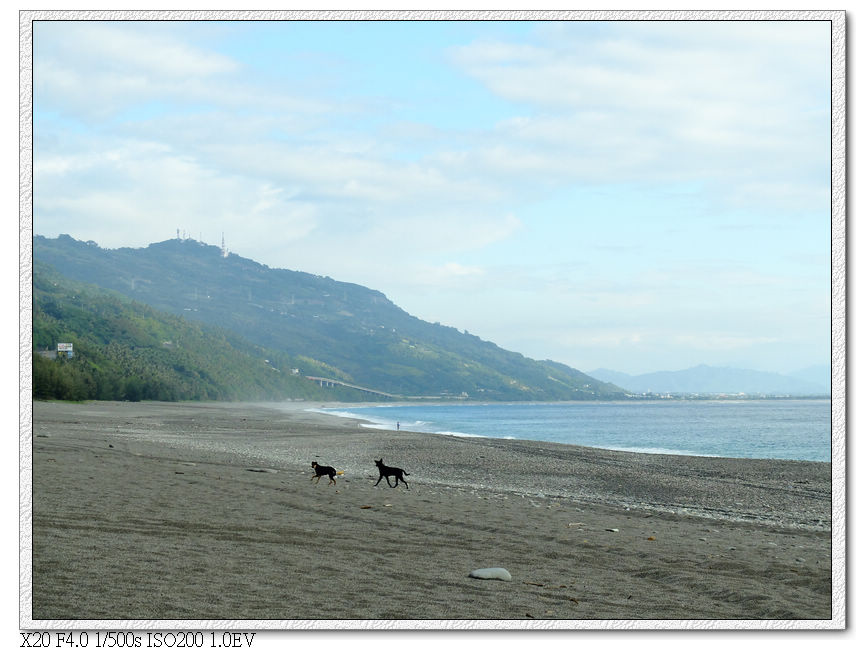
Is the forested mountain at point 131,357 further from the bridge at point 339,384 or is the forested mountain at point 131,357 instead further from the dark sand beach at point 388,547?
the bridge at point 339,384

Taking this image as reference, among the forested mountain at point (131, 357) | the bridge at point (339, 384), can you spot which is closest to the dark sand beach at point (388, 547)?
the forested mountain at point (131, 357)

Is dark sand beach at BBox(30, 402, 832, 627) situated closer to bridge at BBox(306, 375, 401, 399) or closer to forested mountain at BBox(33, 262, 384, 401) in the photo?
forested mountain at BBox(33, 262, 384, 401)

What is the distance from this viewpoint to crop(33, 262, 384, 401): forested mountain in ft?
116

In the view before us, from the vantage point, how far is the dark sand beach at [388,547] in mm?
6965

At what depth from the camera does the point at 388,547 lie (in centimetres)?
957

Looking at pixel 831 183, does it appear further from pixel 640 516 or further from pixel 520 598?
pixel 640 516

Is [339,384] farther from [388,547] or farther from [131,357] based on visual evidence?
[388,547]

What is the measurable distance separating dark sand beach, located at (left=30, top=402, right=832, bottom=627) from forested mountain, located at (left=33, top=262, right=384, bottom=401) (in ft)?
8.30

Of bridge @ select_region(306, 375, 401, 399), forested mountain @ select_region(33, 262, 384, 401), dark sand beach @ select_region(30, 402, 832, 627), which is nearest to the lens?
dark sand beach @ select_region(30, 402, 832, 627)

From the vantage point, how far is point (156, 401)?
69812 millimetres

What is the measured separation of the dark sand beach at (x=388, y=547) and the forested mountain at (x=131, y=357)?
99.6 inches

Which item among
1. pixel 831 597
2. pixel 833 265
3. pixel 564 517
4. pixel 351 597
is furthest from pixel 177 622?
pixel 564 517

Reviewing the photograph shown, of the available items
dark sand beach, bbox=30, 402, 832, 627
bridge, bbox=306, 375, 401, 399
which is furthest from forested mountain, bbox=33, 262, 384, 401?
bridge, bbox=306, 375, 401, 399
